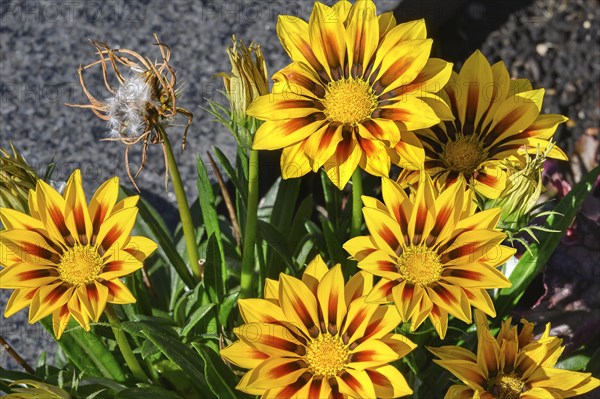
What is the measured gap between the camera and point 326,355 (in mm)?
1404

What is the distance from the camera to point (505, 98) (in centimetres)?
158

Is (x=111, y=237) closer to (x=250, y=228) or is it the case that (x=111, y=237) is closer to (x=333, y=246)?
(x=250, y=228)

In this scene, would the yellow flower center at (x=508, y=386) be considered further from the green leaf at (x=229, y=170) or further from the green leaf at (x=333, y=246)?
the green leaf at (x=229, y=170)

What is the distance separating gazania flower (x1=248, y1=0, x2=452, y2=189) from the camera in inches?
54.6

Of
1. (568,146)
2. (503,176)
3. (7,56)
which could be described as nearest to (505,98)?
(503,176)

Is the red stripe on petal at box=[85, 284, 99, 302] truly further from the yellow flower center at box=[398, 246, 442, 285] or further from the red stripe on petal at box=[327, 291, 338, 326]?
the yellow flower center at box=[398, 246, 442, 285]

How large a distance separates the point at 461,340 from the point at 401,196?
0.66 metres

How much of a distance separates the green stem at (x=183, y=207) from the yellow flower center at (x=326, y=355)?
0.46 m

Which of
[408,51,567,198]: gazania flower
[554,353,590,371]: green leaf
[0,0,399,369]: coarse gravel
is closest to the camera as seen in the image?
[408,51,567,198]: gazania flower

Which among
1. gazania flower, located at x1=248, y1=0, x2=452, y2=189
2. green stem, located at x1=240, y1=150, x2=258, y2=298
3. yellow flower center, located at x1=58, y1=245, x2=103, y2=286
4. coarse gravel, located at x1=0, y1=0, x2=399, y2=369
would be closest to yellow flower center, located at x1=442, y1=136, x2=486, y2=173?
gazania flower, located at x1=248, y1=0, x2=452, y2=189

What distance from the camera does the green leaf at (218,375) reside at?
1625 mm

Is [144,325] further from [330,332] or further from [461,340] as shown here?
[461,340]

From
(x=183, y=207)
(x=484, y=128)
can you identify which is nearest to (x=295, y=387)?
(x=183, y=207)

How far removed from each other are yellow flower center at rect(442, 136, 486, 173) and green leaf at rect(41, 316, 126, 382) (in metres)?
0.89
